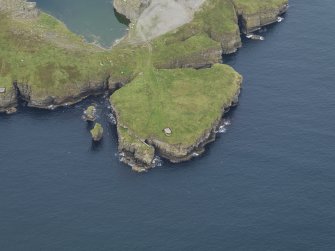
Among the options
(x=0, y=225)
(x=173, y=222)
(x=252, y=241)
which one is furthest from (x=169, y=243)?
(x=0, y=225)

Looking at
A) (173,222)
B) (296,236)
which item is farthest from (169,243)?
(296,236)

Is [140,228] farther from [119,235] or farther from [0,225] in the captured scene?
[0,225]

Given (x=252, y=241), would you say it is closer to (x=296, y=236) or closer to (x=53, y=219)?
(x=296, y=236)

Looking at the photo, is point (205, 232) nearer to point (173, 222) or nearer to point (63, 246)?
point (173, 222)

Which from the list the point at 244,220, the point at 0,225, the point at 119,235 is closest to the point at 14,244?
the point at 0,225

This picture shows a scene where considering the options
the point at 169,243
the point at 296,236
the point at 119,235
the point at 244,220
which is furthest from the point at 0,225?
the point at 296,236

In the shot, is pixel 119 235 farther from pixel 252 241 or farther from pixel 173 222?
pixel 252 241
